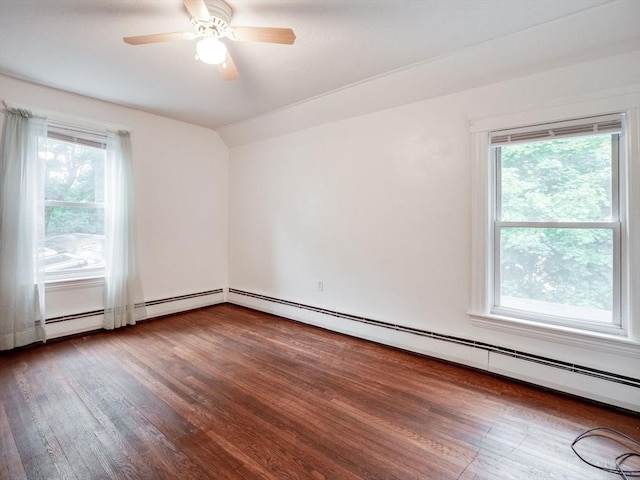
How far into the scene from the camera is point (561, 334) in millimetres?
2215

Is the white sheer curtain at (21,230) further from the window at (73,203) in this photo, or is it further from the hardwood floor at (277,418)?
the hardwood floor at (277,418)

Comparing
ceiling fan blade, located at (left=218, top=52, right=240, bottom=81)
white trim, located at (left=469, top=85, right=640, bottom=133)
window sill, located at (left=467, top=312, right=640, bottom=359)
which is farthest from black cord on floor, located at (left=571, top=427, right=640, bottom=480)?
ceiling fan blade, located at (left=218, top=52, right=240, bottom=81)

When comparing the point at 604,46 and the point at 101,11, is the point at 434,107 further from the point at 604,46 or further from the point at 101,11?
the point at 101,11

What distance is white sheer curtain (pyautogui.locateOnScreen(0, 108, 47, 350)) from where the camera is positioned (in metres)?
2.84

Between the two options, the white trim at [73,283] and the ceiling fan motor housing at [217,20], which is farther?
the white trim at [73,283]

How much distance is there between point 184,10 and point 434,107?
2136 millimetres

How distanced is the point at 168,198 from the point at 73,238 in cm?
115

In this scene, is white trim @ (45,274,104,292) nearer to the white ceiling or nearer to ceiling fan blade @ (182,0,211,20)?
the white ceiling

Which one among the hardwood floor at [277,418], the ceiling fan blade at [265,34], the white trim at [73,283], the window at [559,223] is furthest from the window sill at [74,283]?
the window at [559,223]

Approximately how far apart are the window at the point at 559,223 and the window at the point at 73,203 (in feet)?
13.8

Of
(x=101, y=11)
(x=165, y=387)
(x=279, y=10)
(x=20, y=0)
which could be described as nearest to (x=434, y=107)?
(x=279, y=10)

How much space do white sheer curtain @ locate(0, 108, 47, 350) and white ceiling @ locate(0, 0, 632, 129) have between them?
55 cm

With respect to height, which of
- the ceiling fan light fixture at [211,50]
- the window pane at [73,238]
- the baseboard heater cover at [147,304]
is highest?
the ceiling fan light fixture at [211,50]

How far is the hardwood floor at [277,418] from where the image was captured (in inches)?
61.3
